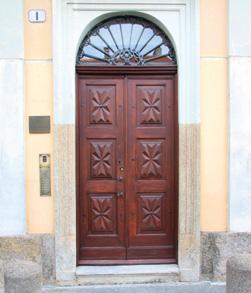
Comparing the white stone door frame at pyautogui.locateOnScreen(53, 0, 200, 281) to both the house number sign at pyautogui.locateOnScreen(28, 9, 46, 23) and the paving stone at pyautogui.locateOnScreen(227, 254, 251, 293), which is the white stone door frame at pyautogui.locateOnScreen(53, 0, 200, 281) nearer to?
the house number sign at pyautogui.locateOnScreen(28, 9, 46, 23)

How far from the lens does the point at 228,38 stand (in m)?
5.75

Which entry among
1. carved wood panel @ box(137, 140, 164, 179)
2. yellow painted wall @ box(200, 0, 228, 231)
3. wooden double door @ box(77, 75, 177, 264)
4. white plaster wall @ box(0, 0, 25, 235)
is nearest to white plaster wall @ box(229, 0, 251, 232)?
yellow painted wall @ box(200, 0, 228, 231)

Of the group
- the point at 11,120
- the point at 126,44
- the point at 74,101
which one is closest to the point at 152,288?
the point at 74,101

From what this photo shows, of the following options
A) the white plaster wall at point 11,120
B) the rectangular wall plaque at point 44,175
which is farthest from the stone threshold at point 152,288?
the rectangular wall plaque at point 44,175

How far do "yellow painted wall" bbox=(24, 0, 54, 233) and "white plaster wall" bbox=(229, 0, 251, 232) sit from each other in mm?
2455

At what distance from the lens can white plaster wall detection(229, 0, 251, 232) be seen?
5742 mm

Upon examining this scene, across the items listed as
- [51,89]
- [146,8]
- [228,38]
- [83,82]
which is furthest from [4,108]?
[228,38]

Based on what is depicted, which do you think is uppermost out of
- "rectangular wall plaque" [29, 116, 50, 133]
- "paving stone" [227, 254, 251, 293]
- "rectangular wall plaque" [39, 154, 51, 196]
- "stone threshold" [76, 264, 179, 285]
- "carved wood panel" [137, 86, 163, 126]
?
"carved wood panel" [137, 86, 163, 126]

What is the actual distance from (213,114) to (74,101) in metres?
1.92

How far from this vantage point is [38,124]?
5734 millimetres

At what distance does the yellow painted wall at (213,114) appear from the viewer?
5.80m

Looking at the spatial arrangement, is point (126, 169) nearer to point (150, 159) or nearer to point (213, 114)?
point (150, 159)

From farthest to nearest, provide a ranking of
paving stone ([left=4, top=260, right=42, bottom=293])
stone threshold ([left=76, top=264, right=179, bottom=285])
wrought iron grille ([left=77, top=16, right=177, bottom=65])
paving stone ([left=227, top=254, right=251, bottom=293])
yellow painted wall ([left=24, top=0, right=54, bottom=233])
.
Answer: wrought iron grille ([left=77, top=16, right=177, bottom=65]), stone threshold ([left=76, top=264, right=179, bottom=285]), yellow painted wall ([left=24, top=0, right=54, bottom=233]), paving stone ([left=227, top=254, right=251, bottom=293]), paving stone ([left=4, top=260, right=42, bottom=293])

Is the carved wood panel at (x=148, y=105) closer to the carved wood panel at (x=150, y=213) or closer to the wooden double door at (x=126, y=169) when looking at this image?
the wooden double door at (x=126, y=169)
